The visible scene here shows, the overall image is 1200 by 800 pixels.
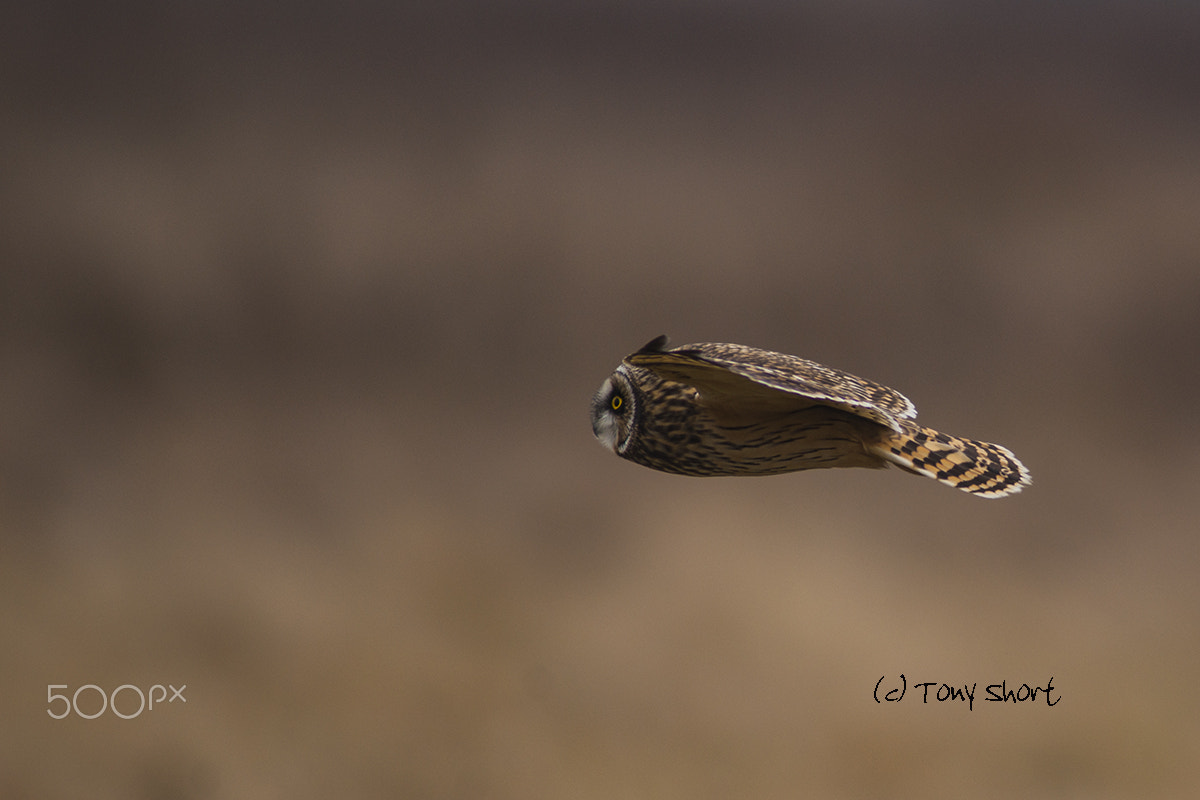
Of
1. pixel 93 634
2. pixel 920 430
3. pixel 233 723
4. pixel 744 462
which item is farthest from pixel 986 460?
pixel 93 634

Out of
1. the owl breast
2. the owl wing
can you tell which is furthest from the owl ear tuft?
the owl breast

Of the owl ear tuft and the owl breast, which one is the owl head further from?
the owl ear tuft

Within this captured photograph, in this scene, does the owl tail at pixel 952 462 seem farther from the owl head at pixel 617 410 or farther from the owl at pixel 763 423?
the owl head at pixel 617 410

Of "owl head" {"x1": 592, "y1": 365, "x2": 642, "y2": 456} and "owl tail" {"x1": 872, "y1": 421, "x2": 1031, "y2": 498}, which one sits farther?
"owl head" {"x1": 592, "y1": 365, "x2": 642, "y2": 456}

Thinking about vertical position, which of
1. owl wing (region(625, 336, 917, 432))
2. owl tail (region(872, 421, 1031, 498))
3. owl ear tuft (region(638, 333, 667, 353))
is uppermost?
owl ear tuft (region(638, 333, 667, 353))

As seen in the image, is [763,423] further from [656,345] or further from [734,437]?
[656,345]

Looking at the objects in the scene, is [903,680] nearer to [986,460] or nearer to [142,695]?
[986,460]
